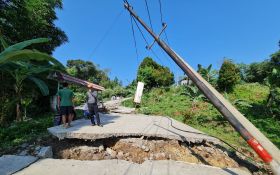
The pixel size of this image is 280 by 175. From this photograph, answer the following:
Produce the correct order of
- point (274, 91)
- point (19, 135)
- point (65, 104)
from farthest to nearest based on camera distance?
point (274, 91) → point (19, 135) → point (65, 104)

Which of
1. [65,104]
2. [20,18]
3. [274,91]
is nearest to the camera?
[65,104]

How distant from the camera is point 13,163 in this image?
16.4 ft

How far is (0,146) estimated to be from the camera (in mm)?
7688

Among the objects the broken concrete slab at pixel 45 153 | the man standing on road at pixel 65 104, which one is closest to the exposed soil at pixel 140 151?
the broken concrete slab at pixel 45 153

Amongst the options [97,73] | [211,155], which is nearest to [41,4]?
[211,155]

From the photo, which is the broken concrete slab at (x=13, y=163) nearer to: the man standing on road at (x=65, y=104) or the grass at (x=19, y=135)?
the grass at (x=19, y=135)

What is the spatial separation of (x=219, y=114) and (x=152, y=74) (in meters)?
16.8

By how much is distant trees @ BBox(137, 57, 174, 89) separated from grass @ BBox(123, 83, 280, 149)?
14.8ft

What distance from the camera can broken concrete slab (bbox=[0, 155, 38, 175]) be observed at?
15.0 feet

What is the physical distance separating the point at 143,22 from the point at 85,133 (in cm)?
391

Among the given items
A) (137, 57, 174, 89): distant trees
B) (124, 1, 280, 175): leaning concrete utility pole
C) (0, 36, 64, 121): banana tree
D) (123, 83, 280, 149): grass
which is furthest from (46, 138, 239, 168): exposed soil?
(137, 57, 174, 89): distant trees

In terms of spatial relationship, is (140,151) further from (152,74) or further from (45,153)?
(152,74)

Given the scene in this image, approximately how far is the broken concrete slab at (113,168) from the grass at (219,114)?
404cm

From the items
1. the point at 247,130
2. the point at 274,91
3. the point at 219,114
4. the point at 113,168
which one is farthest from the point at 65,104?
the point at 274,91
